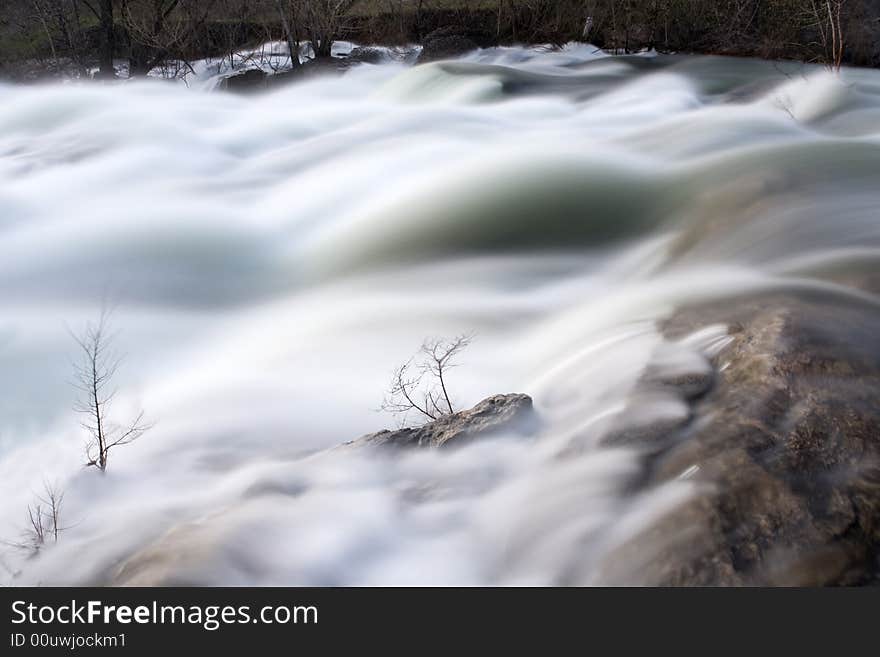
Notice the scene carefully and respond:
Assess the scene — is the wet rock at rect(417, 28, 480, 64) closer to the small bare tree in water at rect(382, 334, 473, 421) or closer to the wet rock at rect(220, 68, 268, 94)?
the wet rock at rect(220, 68, 268, 94)

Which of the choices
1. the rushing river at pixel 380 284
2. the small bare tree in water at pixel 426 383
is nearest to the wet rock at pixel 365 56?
the rushing river at pixel 380 284

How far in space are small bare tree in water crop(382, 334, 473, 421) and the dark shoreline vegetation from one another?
419 inches

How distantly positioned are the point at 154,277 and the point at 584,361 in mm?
4462

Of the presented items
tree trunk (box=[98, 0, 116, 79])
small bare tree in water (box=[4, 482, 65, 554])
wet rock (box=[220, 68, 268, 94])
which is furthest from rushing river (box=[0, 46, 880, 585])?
tree trunk (box=[98, 0, 116, 79])

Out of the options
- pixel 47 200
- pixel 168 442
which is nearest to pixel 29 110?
pixel 47 200

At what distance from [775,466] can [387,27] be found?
49.9ft

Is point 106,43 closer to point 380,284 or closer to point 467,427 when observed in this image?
point 380,284

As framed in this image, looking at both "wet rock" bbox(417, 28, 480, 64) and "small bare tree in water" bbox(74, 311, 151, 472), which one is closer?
"small bare tree in water" bbox(74, 311, 151, 472)

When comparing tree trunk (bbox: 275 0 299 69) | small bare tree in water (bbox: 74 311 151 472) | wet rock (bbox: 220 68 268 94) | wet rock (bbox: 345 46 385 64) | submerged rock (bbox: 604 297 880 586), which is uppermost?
tree trunk (bbox: 275 0 299 69)

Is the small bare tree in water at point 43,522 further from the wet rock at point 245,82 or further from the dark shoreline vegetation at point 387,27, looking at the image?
the dark shoreline vegetation at point 387,27

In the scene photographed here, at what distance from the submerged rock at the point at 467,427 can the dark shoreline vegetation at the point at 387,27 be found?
11593 millimetres

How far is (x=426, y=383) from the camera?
5.22 metres

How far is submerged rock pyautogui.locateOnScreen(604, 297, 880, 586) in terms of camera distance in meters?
2.96

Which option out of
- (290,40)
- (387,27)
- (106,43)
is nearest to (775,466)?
(290,40)
